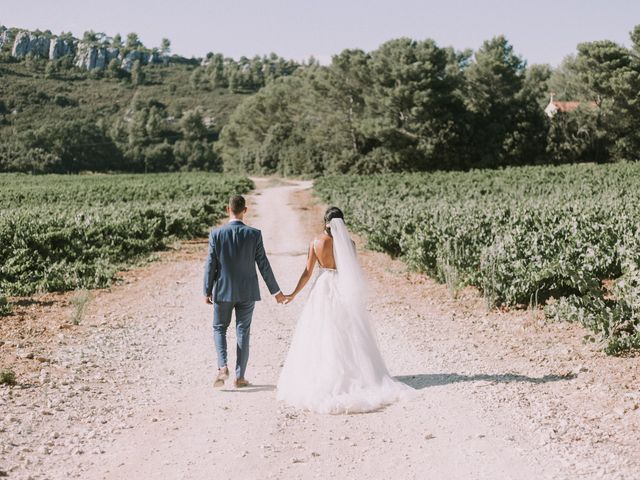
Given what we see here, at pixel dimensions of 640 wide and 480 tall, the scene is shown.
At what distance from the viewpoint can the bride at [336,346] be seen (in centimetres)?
616

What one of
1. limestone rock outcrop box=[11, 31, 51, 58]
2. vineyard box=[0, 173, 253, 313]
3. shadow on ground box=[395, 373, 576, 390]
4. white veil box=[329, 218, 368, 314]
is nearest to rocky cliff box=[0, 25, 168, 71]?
limestone rock outcrop box=[11, 31, 51, 58]

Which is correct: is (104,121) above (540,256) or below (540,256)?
above

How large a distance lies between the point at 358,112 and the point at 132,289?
58220 mm

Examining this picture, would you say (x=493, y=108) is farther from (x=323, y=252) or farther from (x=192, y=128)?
(x=192, y=128)

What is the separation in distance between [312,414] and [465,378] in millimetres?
2050

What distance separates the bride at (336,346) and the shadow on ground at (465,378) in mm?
556

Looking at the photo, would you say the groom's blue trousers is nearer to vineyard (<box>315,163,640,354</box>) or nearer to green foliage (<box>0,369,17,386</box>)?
green foliage (<box>0,369,17,386</box>)

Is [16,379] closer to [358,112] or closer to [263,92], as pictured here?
[358,112]

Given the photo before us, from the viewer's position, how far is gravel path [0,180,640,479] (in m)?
4.86

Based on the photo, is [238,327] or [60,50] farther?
[60,50]

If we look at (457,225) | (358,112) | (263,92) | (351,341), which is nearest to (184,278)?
(457,225)

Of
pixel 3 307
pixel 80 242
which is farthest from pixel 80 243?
pixel 3 307

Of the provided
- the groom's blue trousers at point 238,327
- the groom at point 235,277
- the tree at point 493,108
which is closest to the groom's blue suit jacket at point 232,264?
the groom at point 235,277

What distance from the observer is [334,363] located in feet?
20.5
